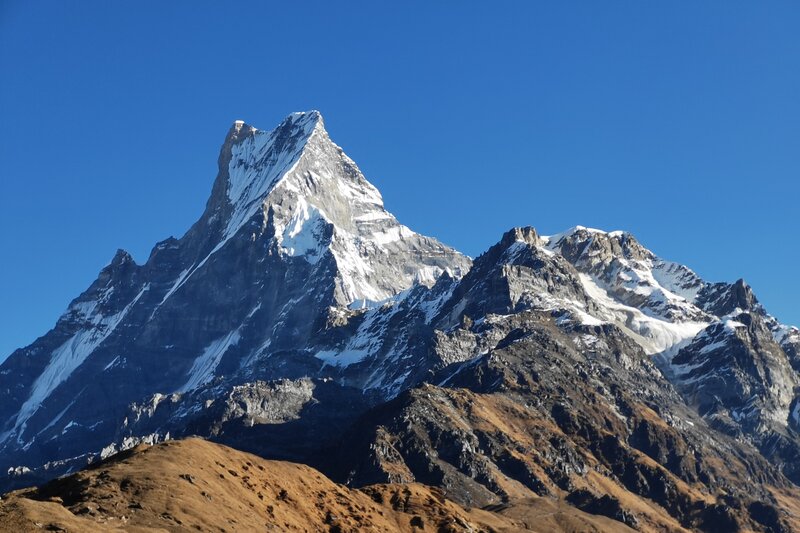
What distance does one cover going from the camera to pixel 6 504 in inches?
7146

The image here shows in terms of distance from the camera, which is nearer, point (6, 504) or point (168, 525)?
point (6, 504)

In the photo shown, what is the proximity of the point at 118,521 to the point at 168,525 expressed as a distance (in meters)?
8.47

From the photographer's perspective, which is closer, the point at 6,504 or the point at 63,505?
the point at 6,504

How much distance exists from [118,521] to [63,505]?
978cm

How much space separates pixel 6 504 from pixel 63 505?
17.1 meters

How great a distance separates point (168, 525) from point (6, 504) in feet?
86.1

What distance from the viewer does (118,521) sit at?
636 ft

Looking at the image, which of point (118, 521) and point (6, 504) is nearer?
point (6, 504)

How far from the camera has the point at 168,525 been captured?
7854 inches

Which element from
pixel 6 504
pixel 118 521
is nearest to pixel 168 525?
pixel 118 521

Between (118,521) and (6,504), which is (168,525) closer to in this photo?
(118,521)

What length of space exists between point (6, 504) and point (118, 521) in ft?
58.4
